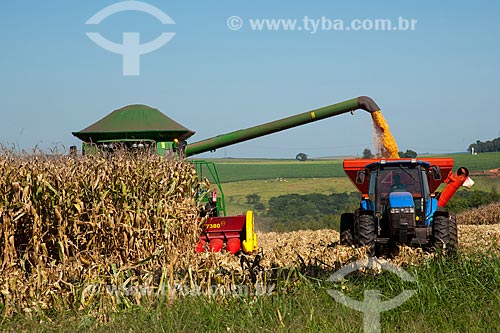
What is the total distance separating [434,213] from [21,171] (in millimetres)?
5751

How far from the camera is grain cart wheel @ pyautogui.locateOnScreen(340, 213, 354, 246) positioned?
1159 centimetres

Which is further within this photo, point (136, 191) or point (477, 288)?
point (136, 191)

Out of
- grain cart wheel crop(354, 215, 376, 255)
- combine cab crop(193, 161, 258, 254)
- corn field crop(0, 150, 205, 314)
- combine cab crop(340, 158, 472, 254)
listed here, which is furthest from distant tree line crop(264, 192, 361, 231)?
corn field crop(0, 150, 205, 314)

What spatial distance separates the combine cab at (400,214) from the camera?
10234 mm

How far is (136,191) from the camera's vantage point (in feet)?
30.2

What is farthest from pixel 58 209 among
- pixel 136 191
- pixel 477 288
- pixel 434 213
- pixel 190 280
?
pixel 434 213

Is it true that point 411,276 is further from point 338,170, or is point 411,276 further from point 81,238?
point 338,170

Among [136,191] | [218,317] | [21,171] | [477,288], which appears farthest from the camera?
[136,191]

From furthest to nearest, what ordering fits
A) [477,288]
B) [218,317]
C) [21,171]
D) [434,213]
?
1. [434,213]
2. [21,171]
3. [477,288]
4. [218,317]

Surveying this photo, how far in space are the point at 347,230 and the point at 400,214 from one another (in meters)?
1.71

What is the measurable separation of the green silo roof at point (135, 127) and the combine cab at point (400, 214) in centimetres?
337

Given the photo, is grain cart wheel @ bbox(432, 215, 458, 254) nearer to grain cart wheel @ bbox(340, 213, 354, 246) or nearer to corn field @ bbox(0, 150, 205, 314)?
grain cart wheel @ bbox(340, 213, 354, 246)

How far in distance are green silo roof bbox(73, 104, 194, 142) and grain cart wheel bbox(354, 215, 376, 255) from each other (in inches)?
142

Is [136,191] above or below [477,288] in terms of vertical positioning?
above
